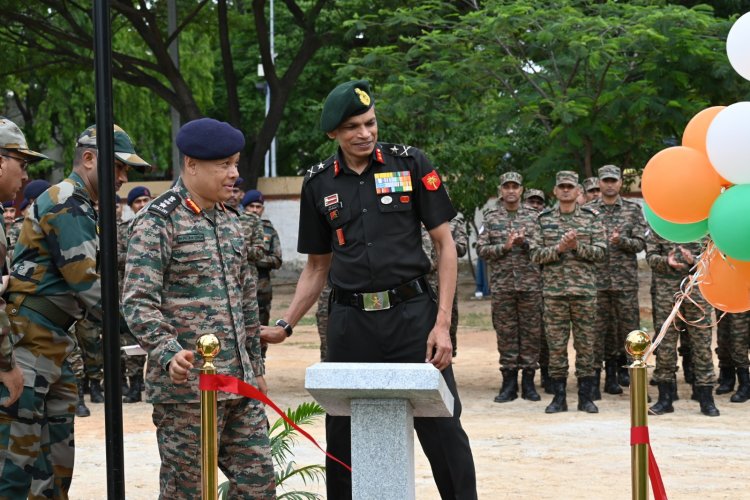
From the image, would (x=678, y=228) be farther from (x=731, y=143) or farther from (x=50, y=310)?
(x=50, y=310)

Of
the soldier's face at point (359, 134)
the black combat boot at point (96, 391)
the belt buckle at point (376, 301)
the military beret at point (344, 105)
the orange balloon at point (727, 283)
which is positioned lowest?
the black combat boot at point (96, 391)

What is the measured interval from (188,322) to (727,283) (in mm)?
2367

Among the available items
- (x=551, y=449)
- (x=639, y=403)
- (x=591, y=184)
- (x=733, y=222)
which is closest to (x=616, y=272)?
(x=591, y=184)

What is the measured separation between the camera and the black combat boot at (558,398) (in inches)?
430

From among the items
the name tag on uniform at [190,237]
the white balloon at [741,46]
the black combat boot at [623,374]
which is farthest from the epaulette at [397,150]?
the black combat boot at [623,374]

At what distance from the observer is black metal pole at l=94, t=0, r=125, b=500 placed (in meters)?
4.20

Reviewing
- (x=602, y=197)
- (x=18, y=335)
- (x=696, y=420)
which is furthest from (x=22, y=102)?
(x=18, y=335)

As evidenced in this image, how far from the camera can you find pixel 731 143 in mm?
4777

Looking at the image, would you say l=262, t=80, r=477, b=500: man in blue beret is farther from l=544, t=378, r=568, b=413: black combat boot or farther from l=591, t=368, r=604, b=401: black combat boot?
l=591, t=368, r=604, b=401: black combat boot

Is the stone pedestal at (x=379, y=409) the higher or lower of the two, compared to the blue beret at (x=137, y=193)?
lower

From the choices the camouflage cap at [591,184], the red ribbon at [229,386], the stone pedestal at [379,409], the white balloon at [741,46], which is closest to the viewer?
the stone pedestal at [379,409]

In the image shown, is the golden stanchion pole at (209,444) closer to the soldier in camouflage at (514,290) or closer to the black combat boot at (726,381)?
the soldier in camouflage at (514,290)

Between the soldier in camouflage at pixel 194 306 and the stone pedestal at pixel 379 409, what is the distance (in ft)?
3.11

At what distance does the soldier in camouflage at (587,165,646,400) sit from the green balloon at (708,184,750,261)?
7.04 meters
